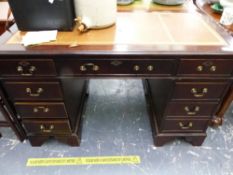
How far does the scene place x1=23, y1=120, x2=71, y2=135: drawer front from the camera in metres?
1.10

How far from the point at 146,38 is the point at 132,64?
15cm

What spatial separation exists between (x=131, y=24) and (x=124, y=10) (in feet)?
0.71

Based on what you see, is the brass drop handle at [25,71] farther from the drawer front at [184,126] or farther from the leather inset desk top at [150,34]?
the drawer front at [184,126]

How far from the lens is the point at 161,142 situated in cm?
125

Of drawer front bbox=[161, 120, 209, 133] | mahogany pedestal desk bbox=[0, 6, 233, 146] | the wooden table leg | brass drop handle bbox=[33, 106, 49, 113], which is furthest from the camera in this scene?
the wooden table leg

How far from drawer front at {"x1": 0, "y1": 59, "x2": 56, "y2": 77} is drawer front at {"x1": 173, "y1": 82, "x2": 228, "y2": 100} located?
0.62m

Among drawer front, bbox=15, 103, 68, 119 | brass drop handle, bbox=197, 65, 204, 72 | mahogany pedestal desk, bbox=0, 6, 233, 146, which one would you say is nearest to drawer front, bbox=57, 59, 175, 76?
mahogany pedestal desk, bbox=0, 6, 233, 146

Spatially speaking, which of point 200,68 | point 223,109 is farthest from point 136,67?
point 223,109

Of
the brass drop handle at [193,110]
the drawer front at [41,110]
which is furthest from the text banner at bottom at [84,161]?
the brass drop handle at [193,110]

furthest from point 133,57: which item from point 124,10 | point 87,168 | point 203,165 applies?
point 203,165

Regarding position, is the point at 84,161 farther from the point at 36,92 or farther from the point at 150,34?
the point at 150,34

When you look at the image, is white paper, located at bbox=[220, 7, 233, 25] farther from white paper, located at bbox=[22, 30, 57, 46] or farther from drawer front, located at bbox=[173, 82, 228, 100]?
white paper, located at bbox=[22, 30, 57, 46]

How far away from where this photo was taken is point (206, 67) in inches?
33.6

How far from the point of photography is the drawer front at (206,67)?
2.73 feet
